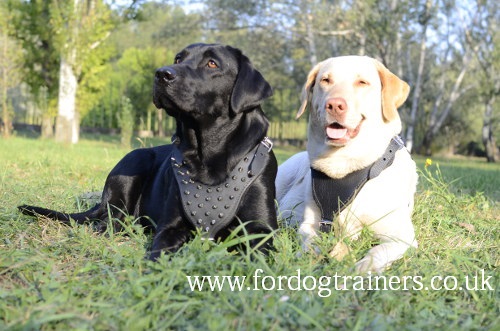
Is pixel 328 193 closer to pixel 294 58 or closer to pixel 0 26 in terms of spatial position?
pixel 0 26

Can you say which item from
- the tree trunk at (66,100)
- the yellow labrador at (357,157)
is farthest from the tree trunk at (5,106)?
the yellow labrador at (357,157)

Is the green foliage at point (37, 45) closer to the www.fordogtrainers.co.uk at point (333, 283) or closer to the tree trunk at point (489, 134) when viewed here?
the www.fordogtrainers.co.uk at point (333, 283)

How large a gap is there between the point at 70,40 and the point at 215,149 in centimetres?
1380

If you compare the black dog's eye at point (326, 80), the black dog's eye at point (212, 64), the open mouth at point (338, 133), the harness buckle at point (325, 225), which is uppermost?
the black dog's eye at point (212, 64)

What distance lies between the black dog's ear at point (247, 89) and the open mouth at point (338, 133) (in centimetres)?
45

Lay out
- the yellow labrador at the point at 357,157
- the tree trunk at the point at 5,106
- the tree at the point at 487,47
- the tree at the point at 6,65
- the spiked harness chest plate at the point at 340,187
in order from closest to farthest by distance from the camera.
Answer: the yellow labrador at the point at 357,157 → the spiked harness chest plate at the point at 340,187 → the tree trunk at the point at 5,106 → the tree at the point at 6,65 → the tree at the point at 487,47

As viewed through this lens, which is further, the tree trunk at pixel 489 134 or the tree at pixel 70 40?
the tree trunk at pixel 489 134

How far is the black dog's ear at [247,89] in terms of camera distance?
10.2 feet

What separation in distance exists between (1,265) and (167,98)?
50.7 inches

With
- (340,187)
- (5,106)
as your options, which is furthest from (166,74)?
(5,106)

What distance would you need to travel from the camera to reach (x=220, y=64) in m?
3.17

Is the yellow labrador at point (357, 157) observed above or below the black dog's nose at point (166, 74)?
below

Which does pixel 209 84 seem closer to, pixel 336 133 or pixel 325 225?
pixel 336 133

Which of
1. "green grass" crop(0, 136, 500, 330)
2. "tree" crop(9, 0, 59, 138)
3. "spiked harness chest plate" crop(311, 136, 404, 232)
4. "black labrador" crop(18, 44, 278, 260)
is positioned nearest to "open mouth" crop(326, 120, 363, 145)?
"spiked harness chest plate" crop(311, 136, 404, 232)
